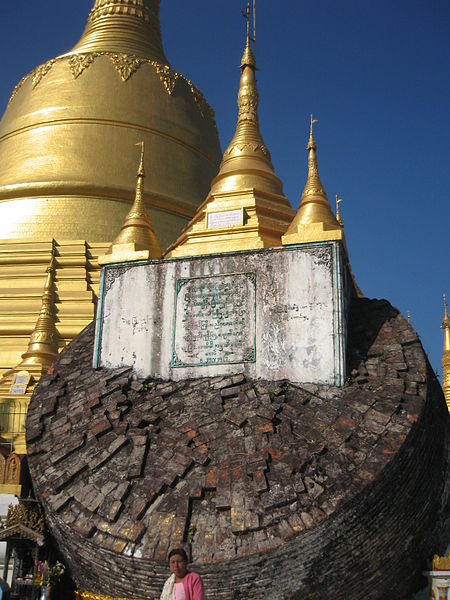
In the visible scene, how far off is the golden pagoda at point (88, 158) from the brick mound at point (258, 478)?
7825mm

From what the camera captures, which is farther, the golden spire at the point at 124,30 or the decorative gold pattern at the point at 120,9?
the decorative gold pattern at the point at 120,9

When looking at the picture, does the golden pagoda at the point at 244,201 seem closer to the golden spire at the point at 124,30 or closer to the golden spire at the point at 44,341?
the golden spire at the point at 44,341

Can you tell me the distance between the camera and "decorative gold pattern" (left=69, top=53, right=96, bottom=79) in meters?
21.2

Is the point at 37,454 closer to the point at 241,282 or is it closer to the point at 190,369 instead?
the point at 190,369

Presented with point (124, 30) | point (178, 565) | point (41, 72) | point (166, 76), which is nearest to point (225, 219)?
point (178, 565)

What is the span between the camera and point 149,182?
1981cm

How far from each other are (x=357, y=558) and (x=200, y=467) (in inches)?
71.9

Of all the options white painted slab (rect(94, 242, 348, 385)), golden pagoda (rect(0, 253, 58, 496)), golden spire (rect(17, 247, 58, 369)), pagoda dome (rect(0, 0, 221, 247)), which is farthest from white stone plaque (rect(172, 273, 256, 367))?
pagoda dome (rect(0, 0, 221, 247))

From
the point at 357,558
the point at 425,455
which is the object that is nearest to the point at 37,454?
the point at 357,558

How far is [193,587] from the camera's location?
4867 millimetres

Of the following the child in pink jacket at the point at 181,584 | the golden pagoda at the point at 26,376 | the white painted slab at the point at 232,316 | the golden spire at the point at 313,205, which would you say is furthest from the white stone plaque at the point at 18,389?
the child in pink jacket at the point at 181,584

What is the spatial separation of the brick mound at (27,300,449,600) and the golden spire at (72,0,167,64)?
51.9 feet

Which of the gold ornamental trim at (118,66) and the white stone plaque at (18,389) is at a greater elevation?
the gold ornamental trim at (118,66)

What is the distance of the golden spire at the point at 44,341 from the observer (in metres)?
14.5
